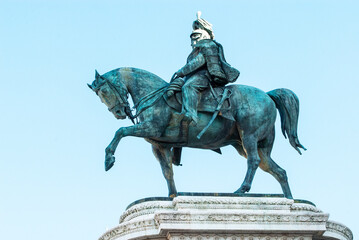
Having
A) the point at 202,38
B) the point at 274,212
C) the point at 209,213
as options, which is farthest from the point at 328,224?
the point at 202,38

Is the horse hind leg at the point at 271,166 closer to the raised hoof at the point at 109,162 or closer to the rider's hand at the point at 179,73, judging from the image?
the rider's hand at the point at 179,73

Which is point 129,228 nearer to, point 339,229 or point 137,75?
point 137,75

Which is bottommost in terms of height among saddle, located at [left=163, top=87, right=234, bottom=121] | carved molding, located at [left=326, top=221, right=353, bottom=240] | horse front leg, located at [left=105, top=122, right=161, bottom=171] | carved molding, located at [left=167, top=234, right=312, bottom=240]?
carved molding, located at [left=167, top=234, right=312, bottom=240]

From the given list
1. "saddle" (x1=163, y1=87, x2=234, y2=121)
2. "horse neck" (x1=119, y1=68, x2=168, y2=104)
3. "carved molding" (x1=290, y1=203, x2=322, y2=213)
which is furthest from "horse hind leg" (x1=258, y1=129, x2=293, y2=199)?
"horse neck" (x1=119, y1=68, x2=168, y2=104)

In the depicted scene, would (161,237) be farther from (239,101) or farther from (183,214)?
(239,101)

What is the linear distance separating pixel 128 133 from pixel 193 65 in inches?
94.3

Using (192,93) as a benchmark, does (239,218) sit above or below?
below

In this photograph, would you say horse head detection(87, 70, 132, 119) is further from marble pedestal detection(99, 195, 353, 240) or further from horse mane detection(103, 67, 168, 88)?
marble pedestal detection(99, 195, 353, 240)

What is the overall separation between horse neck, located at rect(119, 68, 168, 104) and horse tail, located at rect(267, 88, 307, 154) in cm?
284

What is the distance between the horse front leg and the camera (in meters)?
20.4

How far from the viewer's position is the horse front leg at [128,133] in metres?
20.4

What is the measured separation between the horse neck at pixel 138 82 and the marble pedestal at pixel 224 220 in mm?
2920

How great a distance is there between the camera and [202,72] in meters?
21.5

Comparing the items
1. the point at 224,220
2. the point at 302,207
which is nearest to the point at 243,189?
the point at 302,207
